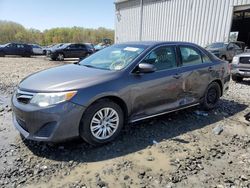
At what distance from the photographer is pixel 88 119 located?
3.49 m

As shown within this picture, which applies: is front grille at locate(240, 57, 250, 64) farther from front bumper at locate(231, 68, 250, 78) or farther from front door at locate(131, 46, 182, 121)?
Answer: front door at locate(131, 46, 182, 121)

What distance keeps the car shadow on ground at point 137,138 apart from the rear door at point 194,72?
1.35 feet

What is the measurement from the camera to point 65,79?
3625 millimetres

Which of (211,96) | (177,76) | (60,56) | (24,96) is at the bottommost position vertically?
(60,56)

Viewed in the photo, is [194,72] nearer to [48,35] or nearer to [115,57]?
[115,57]

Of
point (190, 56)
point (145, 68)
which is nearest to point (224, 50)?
point (190, 56)

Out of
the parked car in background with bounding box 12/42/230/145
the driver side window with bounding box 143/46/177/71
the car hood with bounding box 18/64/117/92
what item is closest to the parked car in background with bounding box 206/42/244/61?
the parked car in background with bounding box 12/42/230/145

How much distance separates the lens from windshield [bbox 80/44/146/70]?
412cm

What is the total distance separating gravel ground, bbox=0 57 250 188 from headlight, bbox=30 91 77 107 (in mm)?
752

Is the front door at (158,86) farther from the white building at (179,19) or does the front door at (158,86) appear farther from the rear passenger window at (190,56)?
the white building at (179,19)

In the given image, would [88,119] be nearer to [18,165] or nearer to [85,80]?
[85,80]

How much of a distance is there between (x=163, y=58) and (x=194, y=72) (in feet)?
2.62

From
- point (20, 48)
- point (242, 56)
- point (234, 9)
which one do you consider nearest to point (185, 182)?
point (242, 56)

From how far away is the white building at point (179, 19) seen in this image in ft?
56.2
